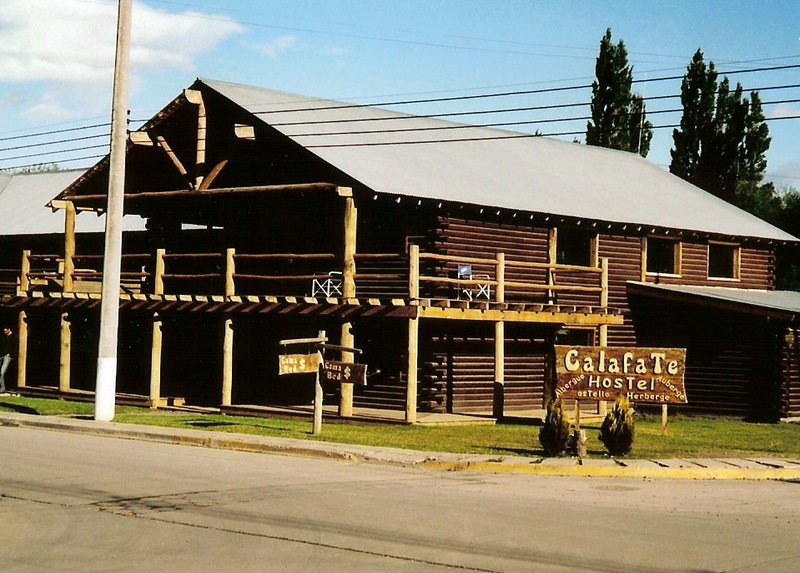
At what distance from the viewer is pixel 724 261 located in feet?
142

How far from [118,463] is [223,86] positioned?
1553 cm

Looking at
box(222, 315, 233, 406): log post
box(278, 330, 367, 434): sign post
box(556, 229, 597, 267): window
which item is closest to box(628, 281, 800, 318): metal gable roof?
box(556, 229, 597, 267): window

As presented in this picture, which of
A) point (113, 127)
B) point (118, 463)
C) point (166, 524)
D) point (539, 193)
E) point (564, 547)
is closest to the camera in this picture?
point (564, 547)

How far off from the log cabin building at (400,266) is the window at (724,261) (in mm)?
128

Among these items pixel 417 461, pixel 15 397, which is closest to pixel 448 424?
pixel 417 461

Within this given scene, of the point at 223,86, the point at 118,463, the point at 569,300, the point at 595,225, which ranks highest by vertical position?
the point at 223,86

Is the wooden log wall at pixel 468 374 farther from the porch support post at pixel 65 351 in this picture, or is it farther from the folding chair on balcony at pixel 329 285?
the porch support post at pixel 65 351

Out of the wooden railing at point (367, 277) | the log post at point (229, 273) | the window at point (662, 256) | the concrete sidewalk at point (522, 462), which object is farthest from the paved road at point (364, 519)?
the window at point (662, 256)

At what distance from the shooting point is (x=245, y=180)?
31.9 meters

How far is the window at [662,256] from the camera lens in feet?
118

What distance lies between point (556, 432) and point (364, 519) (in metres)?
7.35

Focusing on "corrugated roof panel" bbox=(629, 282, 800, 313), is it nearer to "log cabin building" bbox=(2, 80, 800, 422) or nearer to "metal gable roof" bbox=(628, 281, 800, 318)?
"metal gable roof" bbox=(628, 281, 800, 318)

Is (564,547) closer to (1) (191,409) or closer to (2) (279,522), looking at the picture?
(2) (279,522)

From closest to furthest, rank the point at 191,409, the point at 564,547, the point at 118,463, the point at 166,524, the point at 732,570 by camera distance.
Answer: the point at 732,570 → the point at 564,547 → the point at 166,524 → the point at 118,463 → the point at 191,409
